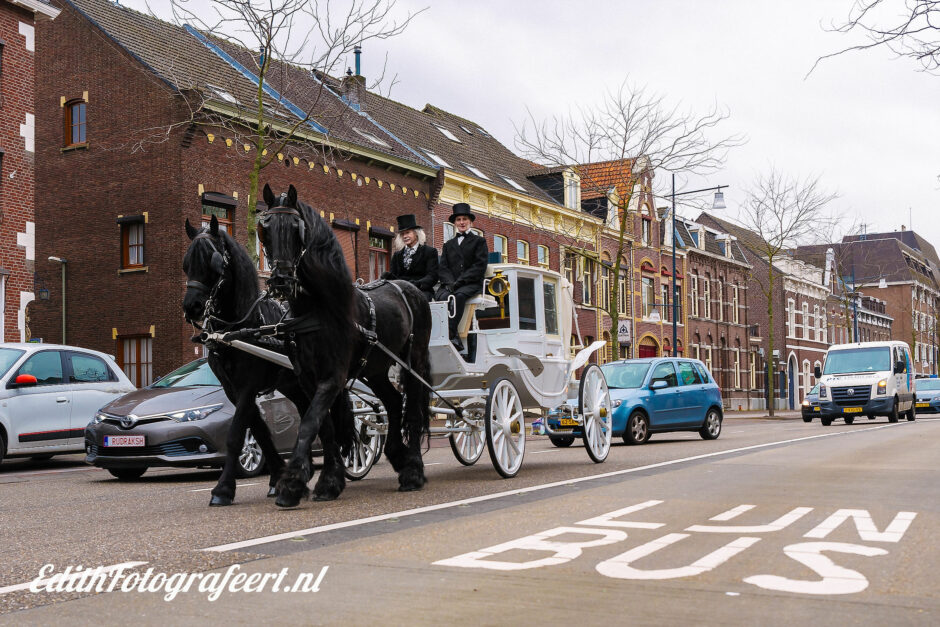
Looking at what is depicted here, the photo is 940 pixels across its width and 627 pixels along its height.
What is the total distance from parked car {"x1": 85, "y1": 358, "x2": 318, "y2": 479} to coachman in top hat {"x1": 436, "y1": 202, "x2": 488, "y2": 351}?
2.85 metres

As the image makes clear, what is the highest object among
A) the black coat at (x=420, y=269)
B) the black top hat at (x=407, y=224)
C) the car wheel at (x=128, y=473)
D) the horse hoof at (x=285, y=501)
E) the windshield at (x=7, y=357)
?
the black top hat at (x=407, y=224)

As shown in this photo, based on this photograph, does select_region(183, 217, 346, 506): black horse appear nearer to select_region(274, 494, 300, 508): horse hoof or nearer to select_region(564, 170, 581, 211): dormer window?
select_region(274, 494, 300, 508): horse hoof

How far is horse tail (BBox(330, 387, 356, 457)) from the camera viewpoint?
349 inches

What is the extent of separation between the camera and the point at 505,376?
1105 centimetres

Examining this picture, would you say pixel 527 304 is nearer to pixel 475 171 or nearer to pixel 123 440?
pixel 123 440

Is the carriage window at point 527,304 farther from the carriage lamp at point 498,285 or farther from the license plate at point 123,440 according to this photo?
the license plate at point 123,440

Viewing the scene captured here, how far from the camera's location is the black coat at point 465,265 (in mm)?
10414

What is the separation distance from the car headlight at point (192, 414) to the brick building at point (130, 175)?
13536mm

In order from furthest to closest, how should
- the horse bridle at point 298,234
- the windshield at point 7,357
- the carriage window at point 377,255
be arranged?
1. the carriage window at point 377,255
2. the windshield at point 7,357
3. the horse bridle at point 298,234

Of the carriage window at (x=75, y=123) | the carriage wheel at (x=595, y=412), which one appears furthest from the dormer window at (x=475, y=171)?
the carriage wheel at (x=595, y=412)

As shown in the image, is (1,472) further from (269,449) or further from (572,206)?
(572,206)

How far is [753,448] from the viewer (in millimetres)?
16016

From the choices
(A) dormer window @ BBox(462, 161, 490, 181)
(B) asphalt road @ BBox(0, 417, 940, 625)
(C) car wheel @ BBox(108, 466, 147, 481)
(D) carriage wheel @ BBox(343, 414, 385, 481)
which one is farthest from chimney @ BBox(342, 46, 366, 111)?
(B) asphalt road @ BBox(0, 417, 940, 625)

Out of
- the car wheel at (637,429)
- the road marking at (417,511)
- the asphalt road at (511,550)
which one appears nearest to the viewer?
the asphalt road at (511,550)
